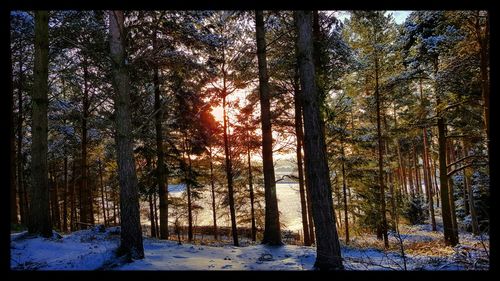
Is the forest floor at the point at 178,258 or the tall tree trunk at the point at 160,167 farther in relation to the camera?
the tall tree trunk at the point at 160,167

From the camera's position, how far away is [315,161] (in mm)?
6906

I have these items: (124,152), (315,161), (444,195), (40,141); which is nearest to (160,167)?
(40,141)

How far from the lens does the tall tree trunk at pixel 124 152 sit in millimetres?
7871

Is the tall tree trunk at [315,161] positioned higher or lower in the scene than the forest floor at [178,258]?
higher

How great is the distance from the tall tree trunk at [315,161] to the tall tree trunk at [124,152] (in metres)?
4.50

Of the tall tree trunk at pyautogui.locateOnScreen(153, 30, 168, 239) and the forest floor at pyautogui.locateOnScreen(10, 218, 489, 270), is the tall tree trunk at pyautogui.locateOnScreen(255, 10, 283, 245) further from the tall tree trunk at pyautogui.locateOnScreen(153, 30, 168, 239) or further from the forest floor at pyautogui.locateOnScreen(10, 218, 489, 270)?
the tall tree trunk at pyautogui.locateOnScreen(153, 30, 168, 239)

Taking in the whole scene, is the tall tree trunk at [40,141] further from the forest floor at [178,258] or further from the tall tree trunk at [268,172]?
the tall tree trunk at [268,172]

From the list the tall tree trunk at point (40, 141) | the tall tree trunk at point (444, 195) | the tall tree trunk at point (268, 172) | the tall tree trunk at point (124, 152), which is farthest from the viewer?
the tall tree trunk at point (444, 195)

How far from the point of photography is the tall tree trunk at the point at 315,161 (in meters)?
6.83

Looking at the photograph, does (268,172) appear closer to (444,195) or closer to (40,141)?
(40,141)

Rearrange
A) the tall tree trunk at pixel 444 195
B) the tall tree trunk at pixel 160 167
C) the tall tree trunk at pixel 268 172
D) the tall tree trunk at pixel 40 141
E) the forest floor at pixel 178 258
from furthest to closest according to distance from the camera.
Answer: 1. the tall tree trunk at pixel 160 167
2. the tall tree trunk at pixel 444 195
3. the tall tree trunk at pixel 268 172
4. the tall tree trunk at pixel 40 141
5. the forest floor at pixel 178 258

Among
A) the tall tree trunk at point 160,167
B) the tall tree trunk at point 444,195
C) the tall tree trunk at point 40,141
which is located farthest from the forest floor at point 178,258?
the tall tree trunk at point 444,195
